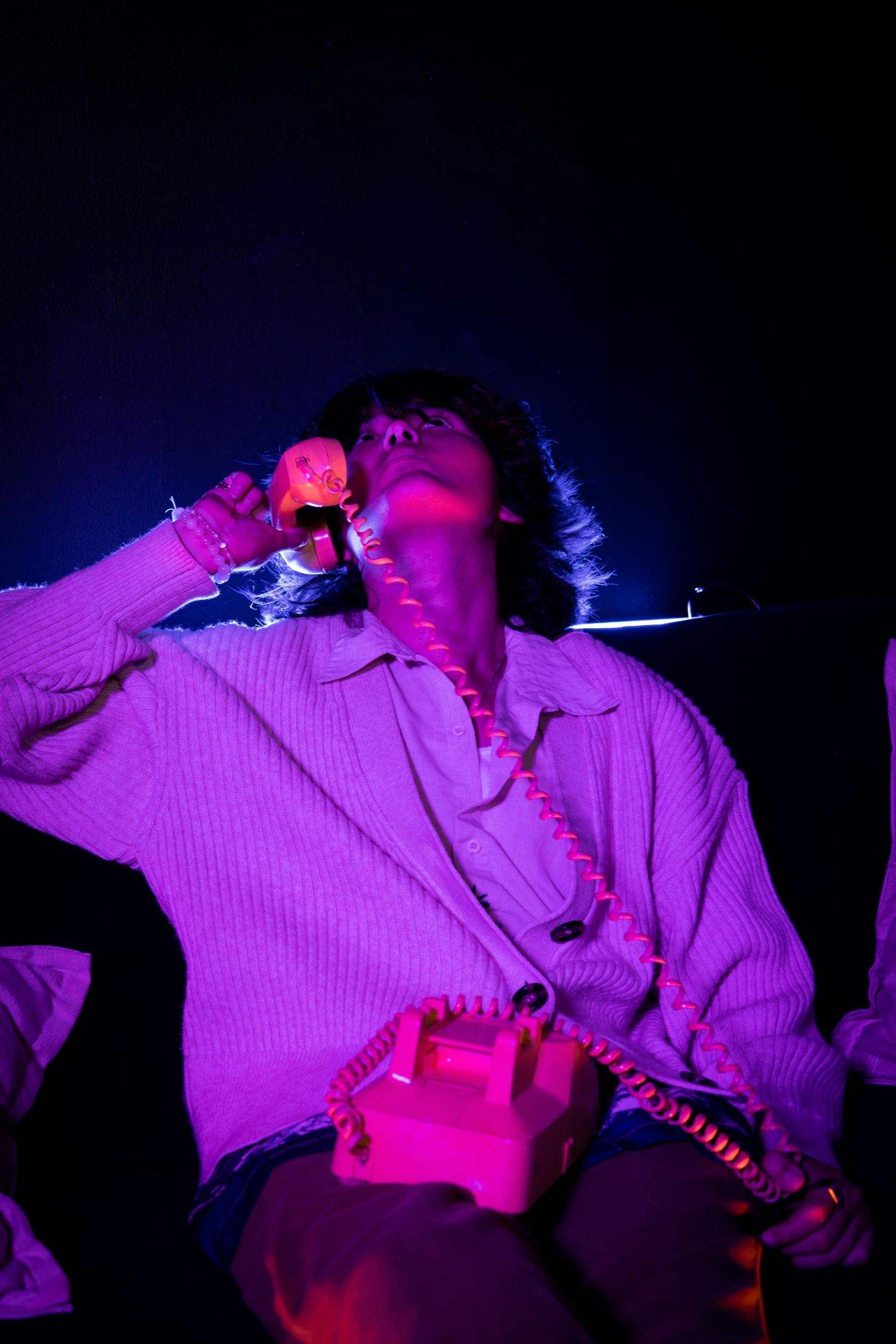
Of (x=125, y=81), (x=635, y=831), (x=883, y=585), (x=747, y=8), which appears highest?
(x=747, y=8)

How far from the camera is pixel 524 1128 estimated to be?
92 cm

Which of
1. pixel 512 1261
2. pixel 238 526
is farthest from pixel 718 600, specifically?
pixel 512 1261

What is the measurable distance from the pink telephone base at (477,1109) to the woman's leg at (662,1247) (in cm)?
10

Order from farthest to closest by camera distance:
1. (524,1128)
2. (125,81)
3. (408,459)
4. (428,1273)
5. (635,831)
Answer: (125,81) < (408,459) < (635,831) < (524,1128) < (428,1273)

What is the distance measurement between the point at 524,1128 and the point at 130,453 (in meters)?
1.47

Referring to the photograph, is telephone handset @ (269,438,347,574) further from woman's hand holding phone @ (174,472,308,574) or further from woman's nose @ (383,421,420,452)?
woman's nose @ (383,421,420,452)

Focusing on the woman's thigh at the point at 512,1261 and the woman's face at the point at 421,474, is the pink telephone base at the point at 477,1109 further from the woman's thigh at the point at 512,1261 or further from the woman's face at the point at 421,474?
the woman's face at the point at 421,474

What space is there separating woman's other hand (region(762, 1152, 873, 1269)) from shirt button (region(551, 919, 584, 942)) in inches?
14.1

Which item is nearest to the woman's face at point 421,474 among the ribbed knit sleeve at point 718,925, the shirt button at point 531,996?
the ribbed knit sleeve at point 718,925

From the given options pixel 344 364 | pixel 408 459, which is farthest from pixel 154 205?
pixel 408 459

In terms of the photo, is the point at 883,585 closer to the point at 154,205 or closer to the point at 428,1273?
the point at 154,205

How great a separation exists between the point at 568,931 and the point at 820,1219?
445 mm

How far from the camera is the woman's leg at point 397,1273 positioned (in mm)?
747

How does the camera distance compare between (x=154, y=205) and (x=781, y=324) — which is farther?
(x=781, y=324)
